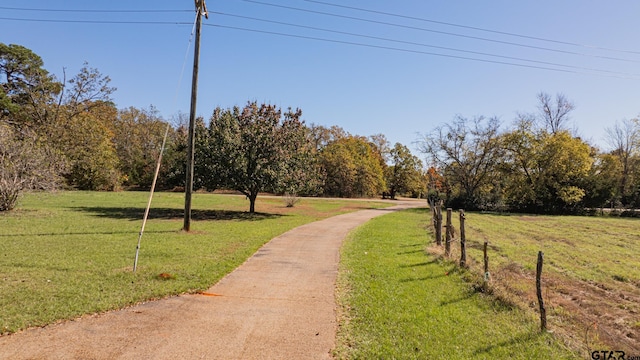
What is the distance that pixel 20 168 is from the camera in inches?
703

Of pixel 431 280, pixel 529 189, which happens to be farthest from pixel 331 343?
pixel 529 189

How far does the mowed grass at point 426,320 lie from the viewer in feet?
15.5

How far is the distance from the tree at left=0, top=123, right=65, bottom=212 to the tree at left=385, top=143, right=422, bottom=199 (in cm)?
5297

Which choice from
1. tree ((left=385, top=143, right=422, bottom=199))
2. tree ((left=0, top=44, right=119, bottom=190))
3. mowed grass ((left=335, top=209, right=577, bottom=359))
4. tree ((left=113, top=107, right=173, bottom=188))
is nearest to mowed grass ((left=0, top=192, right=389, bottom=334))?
mowed grass ((left=335, top=209, right=577, bottom=359))

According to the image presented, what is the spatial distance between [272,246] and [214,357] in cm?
774

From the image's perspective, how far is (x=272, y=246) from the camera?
12.1 m

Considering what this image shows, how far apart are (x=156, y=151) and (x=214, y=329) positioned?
5981 centimetres

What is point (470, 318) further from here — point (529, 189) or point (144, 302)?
point (529, 189)

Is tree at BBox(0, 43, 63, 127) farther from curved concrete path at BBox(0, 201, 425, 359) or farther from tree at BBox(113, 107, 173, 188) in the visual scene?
curved concrete path at BBox(0, 201, 425, 359)

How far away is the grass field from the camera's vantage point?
19.5 feet

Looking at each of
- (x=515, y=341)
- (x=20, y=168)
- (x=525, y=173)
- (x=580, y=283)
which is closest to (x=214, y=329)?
(x=515, y=341)

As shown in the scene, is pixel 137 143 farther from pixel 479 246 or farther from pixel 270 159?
pixel 479 246

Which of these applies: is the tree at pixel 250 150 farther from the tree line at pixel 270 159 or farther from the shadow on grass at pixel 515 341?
the shadow on grass at pixel 515 341

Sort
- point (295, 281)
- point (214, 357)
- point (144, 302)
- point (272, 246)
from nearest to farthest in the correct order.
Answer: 1. point (214, 357)
2. point (144, 302)
3. point (295, 281)
4. point (272, 246)
